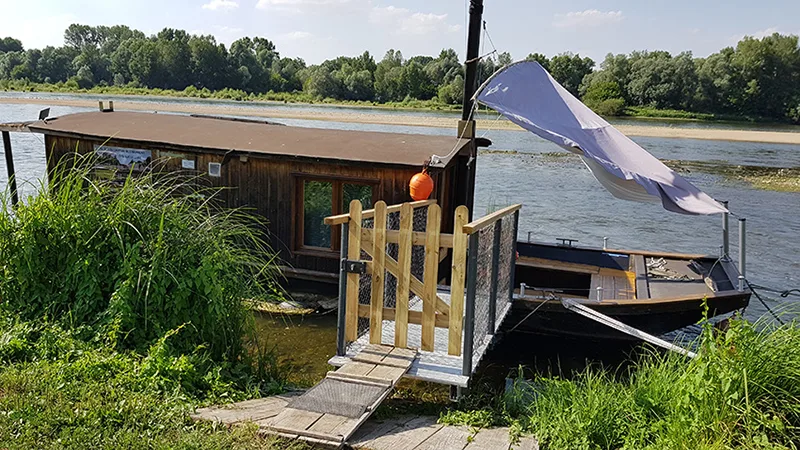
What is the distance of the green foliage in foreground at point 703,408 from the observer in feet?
13.9

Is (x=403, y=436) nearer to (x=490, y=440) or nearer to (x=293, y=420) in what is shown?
(x=490, y=440)

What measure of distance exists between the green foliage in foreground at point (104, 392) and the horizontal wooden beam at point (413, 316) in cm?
100

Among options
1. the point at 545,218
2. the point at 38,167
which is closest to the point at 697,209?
the point at 545,218

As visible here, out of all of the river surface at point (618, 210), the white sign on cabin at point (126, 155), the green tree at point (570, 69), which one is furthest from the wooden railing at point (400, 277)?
the green tree at point (570, 69)

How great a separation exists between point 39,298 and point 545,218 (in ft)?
52.8

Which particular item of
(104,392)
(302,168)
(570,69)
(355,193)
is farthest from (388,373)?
(570,69)

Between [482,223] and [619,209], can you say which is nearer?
[482,223]

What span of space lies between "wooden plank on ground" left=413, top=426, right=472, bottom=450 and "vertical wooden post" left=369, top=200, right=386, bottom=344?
135cm

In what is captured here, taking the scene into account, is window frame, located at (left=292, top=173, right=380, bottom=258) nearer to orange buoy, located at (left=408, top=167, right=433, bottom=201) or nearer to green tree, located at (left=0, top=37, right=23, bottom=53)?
orange buoy, located at (left=408, top=167, right=433, bottom=201)

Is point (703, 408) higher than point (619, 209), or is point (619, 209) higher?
point (703, 408)

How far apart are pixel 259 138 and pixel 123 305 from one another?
5.47 metres

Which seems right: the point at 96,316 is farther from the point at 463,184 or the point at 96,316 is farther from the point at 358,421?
the point at 463,184

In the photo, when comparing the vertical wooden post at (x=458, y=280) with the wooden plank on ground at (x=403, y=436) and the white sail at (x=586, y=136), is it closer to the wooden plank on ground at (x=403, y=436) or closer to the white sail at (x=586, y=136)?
the wooden plank on ground at (x=403, y=436)

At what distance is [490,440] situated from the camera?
467 centimetres
